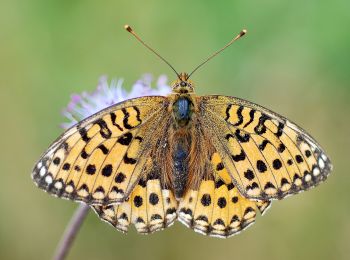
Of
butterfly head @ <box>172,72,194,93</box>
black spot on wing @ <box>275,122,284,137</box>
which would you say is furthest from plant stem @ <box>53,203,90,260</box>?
black spot on wing @ <box>275,122,284,137</box>

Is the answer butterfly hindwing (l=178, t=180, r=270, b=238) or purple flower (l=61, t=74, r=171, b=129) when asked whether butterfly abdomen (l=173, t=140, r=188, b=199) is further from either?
purple flower (l=61, t=74, r=171, b=129)

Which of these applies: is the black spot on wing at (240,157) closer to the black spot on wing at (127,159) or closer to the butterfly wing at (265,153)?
the butterfly wing at (265,153)

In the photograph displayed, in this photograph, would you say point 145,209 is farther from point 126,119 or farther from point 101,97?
point 101,97

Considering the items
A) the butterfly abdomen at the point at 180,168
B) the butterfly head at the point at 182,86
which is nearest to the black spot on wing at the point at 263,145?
the butterfly abdomen at the point at 180,168

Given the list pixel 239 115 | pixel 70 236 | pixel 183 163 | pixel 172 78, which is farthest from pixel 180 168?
pixel 172 78

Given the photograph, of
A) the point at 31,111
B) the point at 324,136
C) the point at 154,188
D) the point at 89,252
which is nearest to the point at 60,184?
the point at 154,188

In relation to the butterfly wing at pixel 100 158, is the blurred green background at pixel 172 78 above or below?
above
